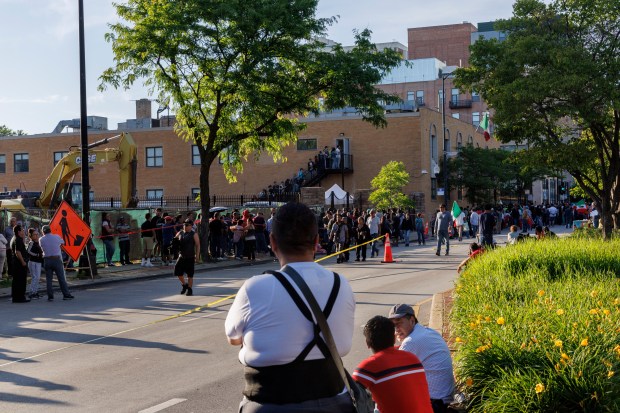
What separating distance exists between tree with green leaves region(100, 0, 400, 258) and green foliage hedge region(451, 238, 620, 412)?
17.8m

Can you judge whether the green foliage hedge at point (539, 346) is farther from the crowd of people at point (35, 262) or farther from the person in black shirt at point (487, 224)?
the person in black shirt at point (487, 224)

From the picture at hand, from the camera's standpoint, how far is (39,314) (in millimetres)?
15102

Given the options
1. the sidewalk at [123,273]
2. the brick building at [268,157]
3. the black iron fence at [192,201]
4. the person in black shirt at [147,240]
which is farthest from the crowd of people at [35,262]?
the brick building at [268,157]

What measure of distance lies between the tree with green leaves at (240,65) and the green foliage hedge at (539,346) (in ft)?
58.5

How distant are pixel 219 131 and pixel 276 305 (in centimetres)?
2549

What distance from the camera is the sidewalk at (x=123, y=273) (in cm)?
2034

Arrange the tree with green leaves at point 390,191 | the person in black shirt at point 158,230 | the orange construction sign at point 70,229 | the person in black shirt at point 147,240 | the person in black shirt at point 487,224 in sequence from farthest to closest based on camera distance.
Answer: the tree with green leaves at point 390,191 < the person in black shirt at point 158,230 < the person in black shirt at point 147,240 < the person in black shirt at point 487,224 < the orange construction sign at point 70,229

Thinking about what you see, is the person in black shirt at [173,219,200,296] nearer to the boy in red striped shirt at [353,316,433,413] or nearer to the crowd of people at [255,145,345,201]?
the boy in red striped shirt at [353,316,433,413]

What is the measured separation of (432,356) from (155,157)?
2135 inches

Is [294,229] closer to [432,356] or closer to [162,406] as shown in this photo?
[432,356]

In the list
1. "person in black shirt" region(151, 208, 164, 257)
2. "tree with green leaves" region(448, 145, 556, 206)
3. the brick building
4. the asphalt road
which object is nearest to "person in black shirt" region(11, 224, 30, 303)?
the asphalt road

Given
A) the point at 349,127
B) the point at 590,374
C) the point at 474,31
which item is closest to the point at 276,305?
the point at 590,374

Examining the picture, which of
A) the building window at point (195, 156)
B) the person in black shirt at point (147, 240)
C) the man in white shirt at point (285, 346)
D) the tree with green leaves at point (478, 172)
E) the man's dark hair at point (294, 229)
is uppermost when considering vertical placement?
the building window at point (195, 156)

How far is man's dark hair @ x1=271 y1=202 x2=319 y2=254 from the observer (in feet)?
12.5
